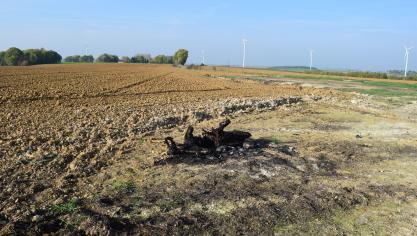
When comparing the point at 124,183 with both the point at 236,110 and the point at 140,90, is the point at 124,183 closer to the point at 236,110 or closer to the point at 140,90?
the point at 236,110

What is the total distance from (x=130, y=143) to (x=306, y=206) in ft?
15.9

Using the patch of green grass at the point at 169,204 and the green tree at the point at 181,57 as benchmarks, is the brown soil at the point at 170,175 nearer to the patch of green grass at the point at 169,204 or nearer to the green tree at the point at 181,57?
the patch of green grass at the point at 169,204

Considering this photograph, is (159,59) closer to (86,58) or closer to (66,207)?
(86,58)

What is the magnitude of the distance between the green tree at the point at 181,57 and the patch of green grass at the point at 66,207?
3305 inches

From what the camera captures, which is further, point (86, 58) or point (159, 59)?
point (86, 58)

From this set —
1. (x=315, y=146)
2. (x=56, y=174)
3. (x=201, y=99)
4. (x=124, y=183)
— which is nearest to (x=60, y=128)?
(x=56, y=174)

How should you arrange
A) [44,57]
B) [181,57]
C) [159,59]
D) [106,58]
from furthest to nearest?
[159,59] → [106,58] → [181,57] → [44,57]

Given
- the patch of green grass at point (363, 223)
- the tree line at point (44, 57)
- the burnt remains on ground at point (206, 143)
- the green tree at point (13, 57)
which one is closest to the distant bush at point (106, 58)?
the tree line at point (44, 57)

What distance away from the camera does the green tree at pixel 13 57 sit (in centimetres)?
6438

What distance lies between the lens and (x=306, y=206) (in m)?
6.73

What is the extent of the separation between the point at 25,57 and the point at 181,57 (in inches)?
1228

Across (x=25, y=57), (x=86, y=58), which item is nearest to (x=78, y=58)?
(x=86, y=58)

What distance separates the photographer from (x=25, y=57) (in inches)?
2655

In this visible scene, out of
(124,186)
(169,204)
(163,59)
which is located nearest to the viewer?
(169,204)
